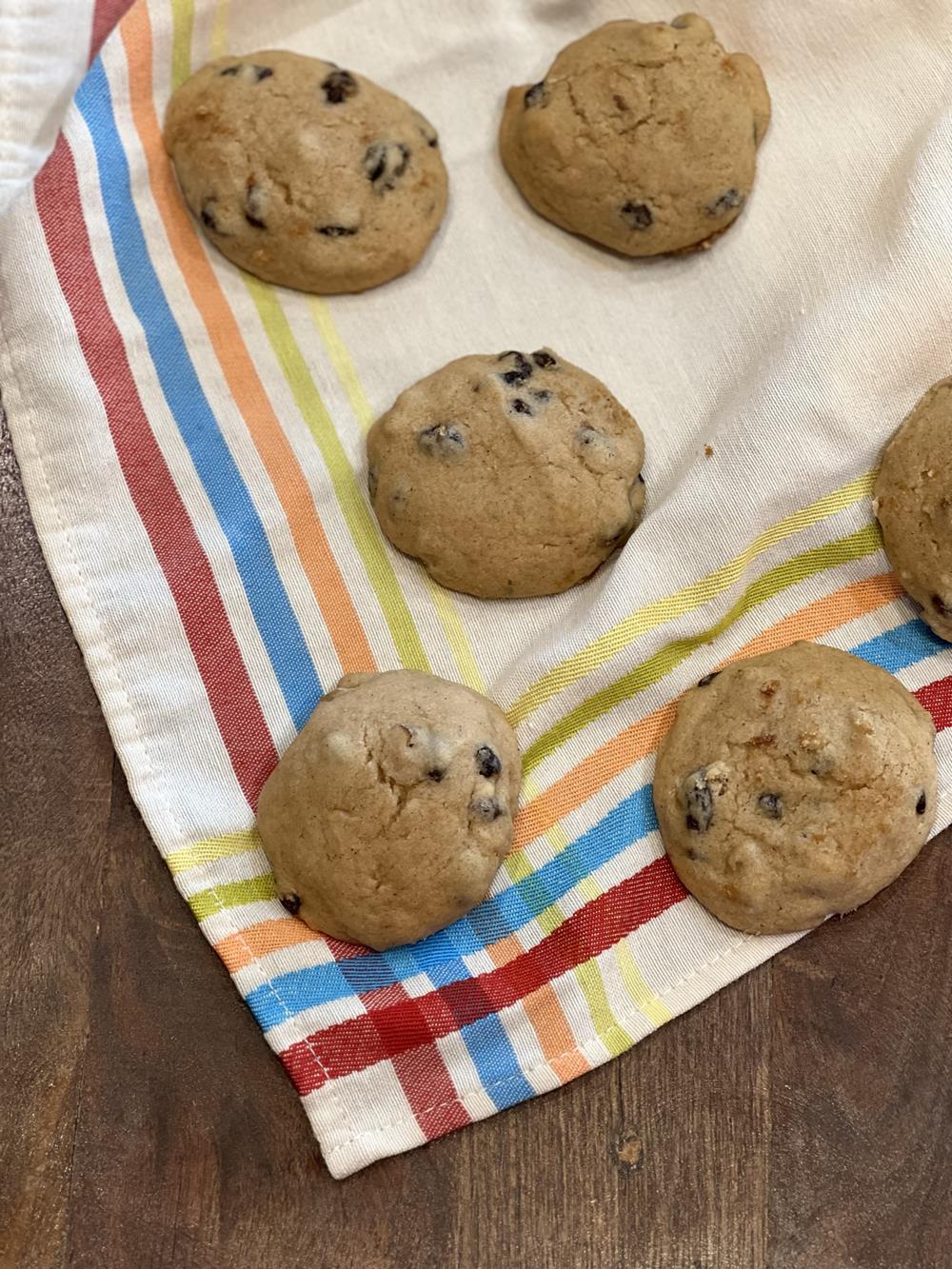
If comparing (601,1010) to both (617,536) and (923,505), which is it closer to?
(617,536)

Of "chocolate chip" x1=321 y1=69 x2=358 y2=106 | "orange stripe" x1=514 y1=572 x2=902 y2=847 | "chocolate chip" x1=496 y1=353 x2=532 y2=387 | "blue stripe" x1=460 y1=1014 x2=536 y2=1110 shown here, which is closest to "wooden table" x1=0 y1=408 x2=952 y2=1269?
"blue stripe" x1=460 y1=1014 x2=536 y2=1110

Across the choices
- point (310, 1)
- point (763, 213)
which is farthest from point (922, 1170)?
point (310, 1)

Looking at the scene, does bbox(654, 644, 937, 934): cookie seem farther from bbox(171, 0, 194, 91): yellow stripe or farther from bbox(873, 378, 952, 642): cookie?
bbox(171, 0, 194, 91): yellow stripe

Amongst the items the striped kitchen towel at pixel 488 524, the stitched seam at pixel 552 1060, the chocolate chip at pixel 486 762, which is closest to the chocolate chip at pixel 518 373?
the striped kitchen towel at pixel 488 524

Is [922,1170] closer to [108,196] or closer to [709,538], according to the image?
[709,538]

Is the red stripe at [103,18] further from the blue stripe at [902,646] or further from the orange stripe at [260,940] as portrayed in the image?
the blue stripe at [902,646]

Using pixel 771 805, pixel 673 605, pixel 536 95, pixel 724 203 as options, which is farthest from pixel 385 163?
pixel 771 805
